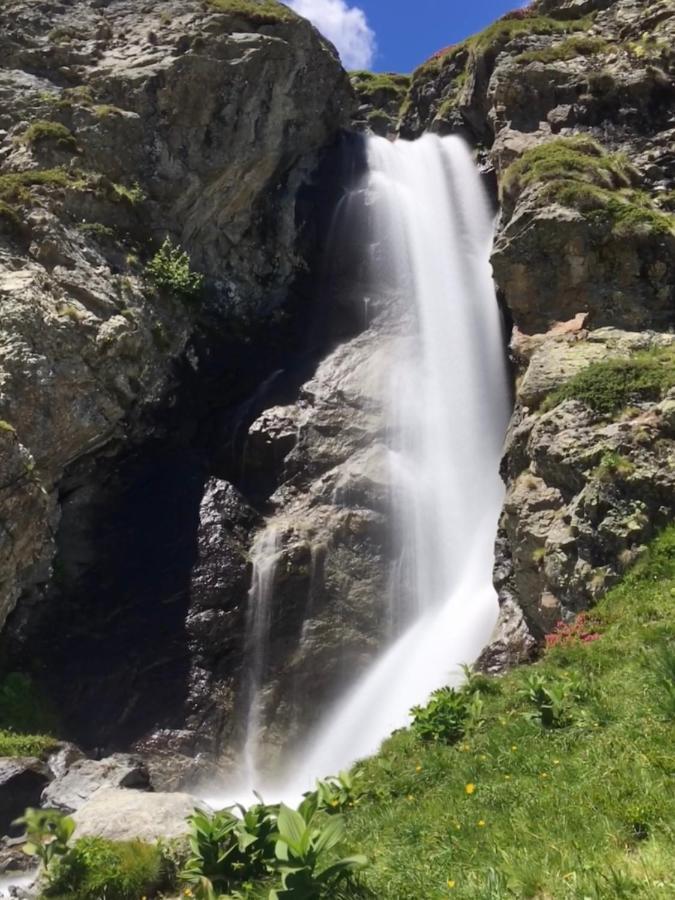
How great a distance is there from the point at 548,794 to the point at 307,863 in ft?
6.70

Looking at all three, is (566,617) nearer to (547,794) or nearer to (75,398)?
(547,794)

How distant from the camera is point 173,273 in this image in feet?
77.2

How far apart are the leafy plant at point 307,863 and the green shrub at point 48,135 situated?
78.7 ft

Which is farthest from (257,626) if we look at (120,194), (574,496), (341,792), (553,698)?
(120,194)

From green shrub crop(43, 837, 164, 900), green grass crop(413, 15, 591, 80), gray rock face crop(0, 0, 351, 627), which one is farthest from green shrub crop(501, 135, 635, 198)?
green shrub crop(43, 837, 164, 900)

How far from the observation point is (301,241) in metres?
29.1

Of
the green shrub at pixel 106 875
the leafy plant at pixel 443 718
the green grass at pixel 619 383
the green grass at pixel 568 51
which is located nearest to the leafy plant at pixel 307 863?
the green shrub at pixel 106 875

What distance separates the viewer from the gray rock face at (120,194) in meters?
18.1

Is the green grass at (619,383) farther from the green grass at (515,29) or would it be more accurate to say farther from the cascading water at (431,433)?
the green grass at (515,29)

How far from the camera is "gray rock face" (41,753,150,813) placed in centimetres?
1273

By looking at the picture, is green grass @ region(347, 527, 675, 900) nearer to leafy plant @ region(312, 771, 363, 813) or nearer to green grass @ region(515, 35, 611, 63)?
leafy plant @ region(312, 771, 363, 813)

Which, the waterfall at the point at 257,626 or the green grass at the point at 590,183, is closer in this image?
the waterfall at the point at 257,626

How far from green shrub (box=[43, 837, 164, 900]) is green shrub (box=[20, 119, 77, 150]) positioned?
2233cm

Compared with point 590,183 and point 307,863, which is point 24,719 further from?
point 590,183
